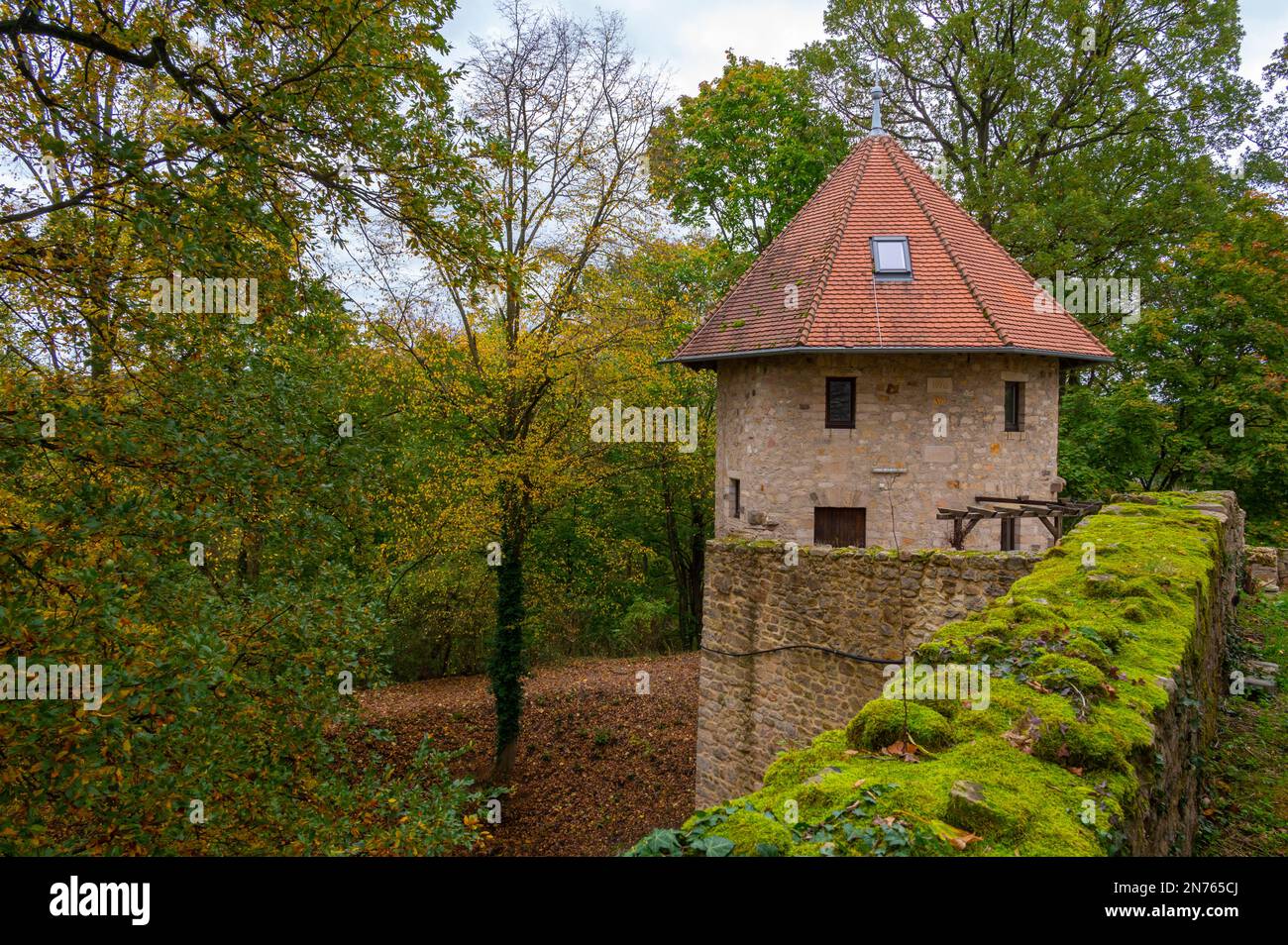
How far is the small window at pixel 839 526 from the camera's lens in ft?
44.3

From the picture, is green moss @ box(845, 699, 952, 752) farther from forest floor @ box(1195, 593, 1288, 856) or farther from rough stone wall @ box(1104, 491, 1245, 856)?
forest floor @ box(1195, 593, 1288, 856)

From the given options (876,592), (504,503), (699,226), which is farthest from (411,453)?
(876,592)

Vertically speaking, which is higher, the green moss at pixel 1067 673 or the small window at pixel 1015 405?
the small window at pixel 1015 405

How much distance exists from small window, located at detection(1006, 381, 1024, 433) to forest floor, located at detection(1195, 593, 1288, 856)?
17.5ft

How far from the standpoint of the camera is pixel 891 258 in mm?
14219

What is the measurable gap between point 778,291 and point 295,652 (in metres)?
10.4

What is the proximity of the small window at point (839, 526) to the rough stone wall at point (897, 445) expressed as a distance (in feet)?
0.52

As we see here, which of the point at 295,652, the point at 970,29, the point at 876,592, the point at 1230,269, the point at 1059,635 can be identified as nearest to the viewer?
the point at 1059,635

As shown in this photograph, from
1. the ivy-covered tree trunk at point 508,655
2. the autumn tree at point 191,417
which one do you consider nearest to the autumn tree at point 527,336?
the ivy-covered tree trunk at point 508,655

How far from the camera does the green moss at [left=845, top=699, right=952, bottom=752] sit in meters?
3.73

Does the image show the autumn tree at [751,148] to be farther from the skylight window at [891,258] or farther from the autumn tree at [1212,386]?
the autumn tree at [1212,386]

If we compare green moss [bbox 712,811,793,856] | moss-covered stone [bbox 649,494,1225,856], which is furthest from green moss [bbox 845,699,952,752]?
green moss [bbox 712,811,793,856]
